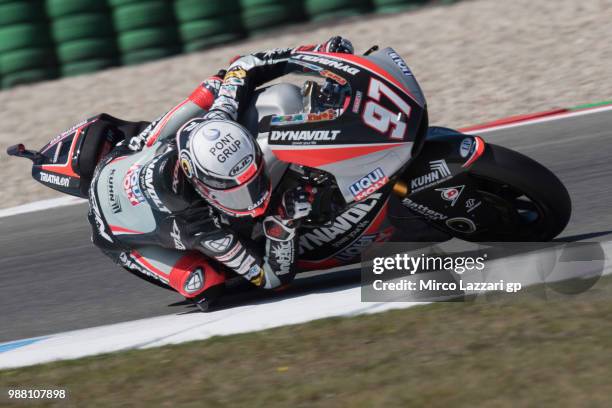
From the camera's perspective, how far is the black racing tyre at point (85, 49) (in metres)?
10.9

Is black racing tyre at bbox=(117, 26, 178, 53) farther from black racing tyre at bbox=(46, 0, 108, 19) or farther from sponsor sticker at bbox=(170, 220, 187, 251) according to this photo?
sponsor sticker at bbox=(170, 220, 187, 251)

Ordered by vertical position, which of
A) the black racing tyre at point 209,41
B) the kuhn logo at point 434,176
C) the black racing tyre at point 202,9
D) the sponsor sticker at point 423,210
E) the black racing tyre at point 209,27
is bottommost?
the sponsor sticker at point 423,210

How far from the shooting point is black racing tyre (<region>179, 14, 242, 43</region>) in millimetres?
11047

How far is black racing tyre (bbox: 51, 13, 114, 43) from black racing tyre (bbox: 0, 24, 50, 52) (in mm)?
121

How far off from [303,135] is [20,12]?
6979 millimetres

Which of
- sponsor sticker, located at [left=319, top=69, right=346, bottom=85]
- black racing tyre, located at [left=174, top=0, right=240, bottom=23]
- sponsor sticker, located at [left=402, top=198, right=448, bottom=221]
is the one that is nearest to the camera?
sponsor sticker, located at [left=319, top=69, right=346, bottom=85]

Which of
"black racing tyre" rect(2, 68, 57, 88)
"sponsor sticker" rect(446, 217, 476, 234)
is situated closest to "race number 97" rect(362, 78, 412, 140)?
"sponsor sticker" rect(446, 217, 476, 234)

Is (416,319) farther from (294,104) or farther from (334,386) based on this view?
(294,104)

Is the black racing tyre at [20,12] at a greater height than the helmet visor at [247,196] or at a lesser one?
greater

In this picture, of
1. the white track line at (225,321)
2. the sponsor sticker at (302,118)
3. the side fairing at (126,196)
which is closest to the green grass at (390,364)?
the white track line at (225,321)

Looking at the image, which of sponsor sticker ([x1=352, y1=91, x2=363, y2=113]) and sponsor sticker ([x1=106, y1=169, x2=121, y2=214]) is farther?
sponsor sticker ([x1=106, y1=169, x2=121, y2=214])

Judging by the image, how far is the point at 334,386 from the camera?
13.1 feet

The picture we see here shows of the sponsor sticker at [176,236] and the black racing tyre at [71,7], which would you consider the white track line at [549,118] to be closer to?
the sponsor sticker at [176,236]

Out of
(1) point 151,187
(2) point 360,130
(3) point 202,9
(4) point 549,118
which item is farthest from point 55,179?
(3) point 202,9
